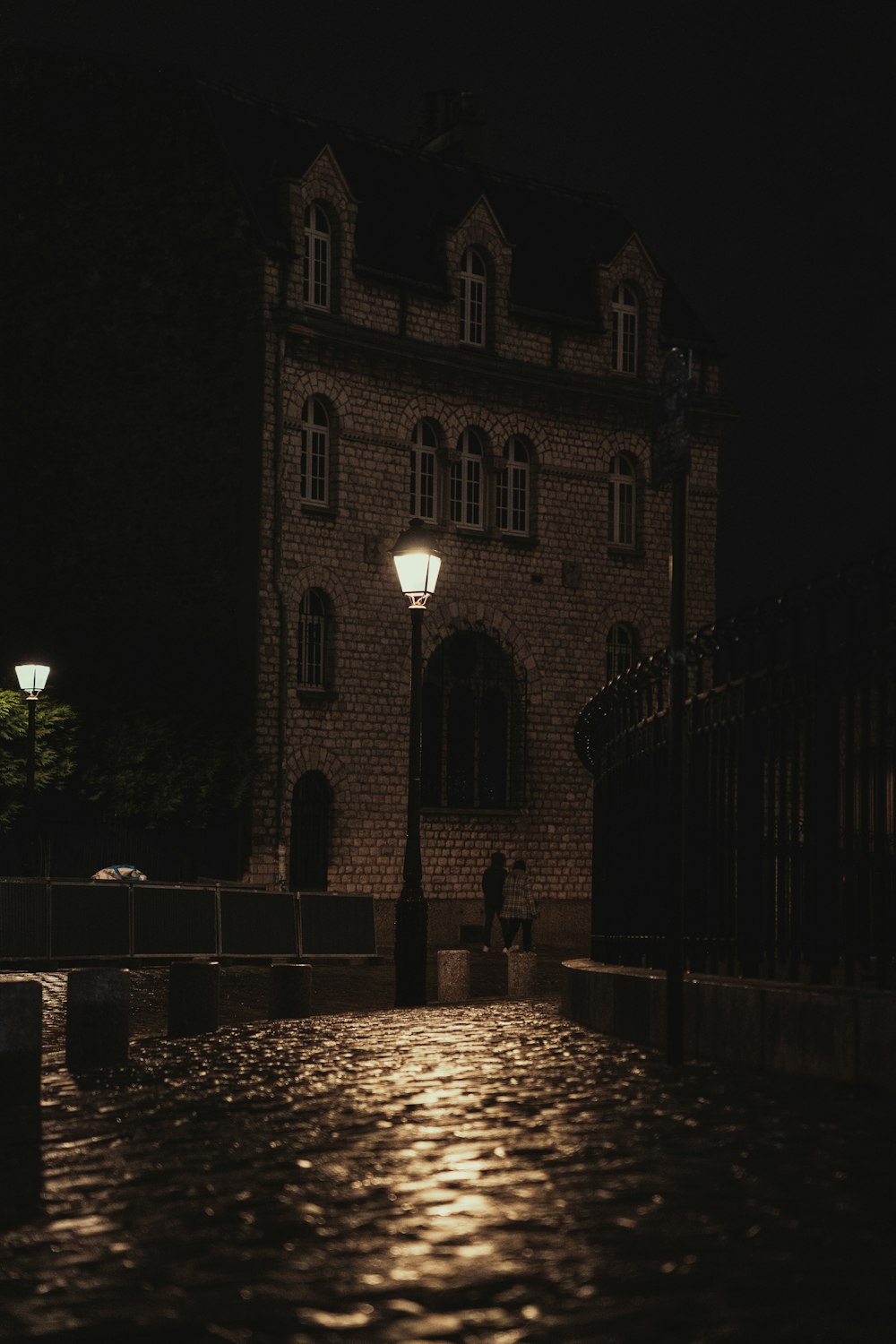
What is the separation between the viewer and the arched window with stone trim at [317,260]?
3688cm

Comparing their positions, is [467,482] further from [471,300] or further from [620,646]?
[620,646]

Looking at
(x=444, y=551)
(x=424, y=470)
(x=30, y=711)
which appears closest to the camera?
(x=30, y=711)

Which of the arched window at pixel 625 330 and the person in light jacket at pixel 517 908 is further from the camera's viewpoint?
the arched window at pixel 625 330

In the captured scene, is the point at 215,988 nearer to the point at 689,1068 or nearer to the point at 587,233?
the point at 689,1068

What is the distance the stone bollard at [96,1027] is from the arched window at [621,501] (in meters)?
29.5

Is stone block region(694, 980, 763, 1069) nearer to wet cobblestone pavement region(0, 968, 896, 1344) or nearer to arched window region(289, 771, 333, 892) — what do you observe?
wet cobblestone pavement region(0, 968, 896, 1344)

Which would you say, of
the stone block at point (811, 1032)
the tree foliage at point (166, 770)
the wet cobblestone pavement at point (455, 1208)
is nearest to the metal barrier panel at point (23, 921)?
the tree foliage at point (166, 770)

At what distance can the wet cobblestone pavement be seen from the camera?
5.18 m

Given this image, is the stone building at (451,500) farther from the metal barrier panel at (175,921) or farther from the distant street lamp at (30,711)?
the metal barrier panel at (175,921)

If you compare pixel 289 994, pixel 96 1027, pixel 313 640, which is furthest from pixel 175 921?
pixel 96 1027

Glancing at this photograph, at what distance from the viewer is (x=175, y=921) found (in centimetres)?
2527

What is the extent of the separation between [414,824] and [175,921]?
675cm

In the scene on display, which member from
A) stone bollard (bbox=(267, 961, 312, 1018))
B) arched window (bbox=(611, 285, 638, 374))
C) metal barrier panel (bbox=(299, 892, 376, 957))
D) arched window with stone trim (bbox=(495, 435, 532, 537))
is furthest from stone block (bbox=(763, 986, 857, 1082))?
arched window (bbox=(611, 285, 638, 374))

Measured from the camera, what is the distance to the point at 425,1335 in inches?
193
